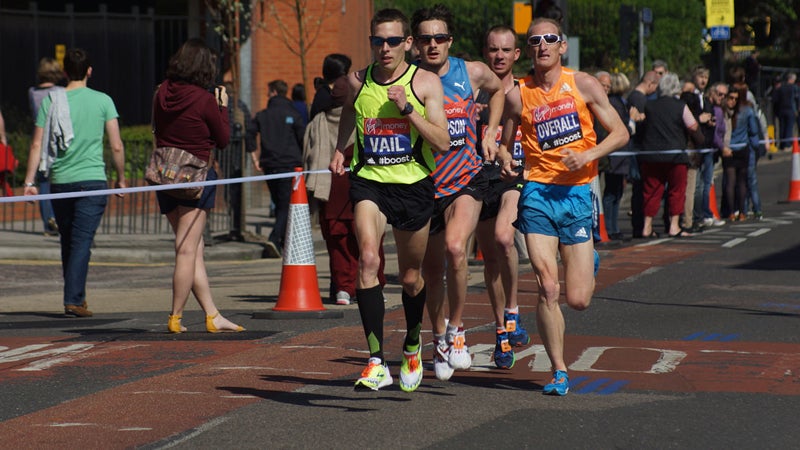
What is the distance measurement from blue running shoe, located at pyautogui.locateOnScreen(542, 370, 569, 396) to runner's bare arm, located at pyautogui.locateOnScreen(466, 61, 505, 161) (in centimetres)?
143

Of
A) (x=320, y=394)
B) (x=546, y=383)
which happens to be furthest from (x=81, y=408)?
(x=546, y=383)

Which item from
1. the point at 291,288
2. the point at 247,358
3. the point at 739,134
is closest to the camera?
the point at 247,358

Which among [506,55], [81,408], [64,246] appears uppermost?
[506,55]

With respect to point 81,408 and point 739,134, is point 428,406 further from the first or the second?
point 739,134

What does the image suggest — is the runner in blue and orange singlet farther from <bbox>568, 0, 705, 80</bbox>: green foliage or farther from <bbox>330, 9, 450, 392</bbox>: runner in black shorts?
<bbox>568, 0, 705, 80</bbox>: green foliage

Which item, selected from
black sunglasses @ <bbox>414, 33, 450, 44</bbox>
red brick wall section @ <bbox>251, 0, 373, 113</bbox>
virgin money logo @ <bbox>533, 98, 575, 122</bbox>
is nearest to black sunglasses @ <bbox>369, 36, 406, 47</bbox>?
black sunglasses @ <bbox>414, 33, 450, 44</bbox>

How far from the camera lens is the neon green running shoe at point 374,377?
24.3 feet

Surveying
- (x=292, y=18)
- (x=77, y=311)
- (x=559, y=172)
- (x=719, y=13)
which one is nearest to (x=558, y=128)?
(x=559, y=172)

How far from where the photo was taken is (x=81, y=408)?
24.4ft

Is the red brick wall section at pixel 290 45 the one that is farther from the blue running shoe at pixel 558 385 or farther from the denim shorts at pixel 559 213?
the blue running shoe at pixel 558 385

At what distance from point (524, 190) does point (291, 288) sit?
3.44 meters

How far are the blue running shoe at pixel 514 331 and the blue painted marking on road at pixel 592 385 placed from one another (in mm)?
904

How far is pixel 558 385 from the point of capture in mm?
7574

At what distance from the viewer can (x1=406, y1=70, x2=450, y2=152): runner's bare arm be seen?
295 inches
